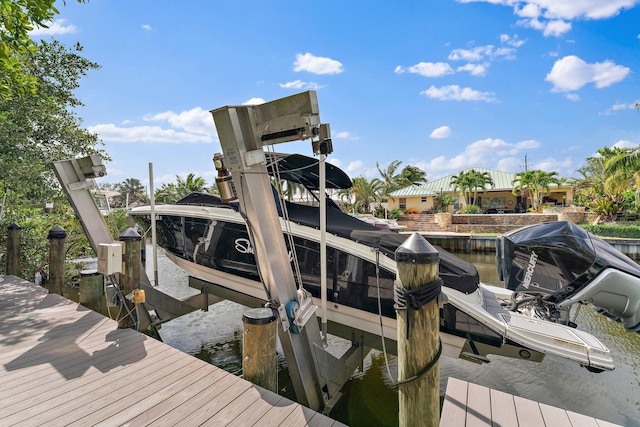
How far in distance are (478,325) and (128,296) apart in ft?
12.6

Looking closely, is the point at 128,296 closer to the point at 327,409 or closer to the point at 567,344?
the point at 327,409

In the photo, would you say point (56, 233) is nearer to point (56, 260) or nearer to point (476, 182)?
point (56, 260)

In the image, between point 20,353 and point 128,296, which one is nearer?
point 20,353

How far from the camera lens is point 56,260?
504cm

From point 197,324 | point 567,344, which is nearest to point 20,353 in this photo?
point 197,324

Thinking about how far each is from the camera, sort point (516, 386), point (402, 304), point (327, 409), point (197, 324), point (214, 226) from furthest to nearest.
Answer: point (197, 324), point (214, 226), point (516, 386), point (327, 409), point (402, 304)

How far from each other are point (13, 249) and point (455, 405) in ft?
25.0

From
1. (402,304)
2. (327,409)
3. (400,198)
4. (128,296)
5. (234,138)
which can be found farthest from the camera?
(400,198)

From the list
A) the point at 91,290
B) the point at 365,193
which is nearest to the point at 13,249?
the point at 91,290

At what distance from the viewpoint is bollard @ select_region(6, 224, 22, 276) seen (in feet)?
19.3

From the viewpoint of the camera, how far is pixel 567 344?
308 cm

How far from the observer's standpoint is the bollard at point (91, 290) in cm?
439

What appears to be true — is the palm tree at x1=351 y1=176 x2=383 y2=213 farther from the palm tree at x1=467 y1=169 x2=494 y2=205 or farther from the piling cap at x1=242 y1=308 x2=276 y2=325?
the piling cap at x1=242 y1=308 x2=276 y2=325

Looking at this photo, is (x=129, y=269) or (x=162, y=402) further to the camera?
(x=129, y=269)
